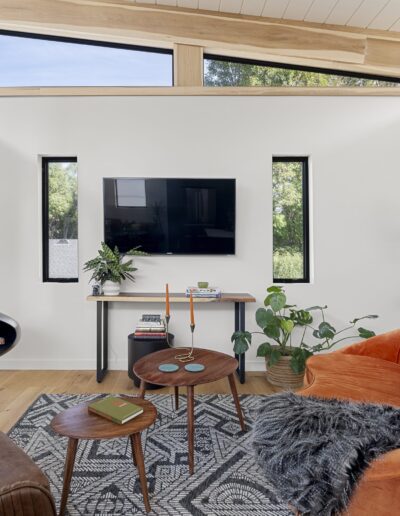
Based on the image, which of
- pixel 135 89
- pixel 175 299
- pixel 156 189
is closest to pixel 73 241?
pixel 156 189

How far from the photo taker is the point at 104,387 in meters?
2.76

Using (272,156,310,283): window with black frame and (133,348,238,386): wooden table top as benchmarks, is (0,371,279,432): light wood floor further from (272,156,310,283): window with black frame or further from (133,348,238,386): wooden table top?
(272,156,310,283): window with black frame

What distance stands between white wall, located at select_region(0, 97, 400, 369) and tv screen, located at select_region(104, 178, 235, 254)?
13 centimetres

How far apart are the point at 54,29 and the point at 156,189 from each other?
186 centimetres

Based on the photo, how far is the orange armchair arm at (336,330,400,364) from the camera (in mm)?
1842

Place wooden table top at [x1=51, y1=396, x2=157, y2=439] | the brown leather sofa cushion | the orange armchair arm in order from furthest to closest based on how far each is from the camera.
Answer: the orange armchair arm
wooden table top at [x1=51, y1=396, x2=157, y2=439]
the brown leather sofa cushion

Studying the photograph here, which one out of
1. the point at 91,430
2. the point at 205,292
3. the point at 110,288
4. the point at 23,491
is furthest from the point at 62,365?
the point at 23,491

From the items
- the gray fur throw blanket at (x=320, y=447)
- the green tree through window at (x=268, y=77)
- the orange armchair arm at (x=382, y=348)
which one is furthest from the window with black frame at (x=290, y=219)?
the gray fur throw blanket at (x=320, y=447)

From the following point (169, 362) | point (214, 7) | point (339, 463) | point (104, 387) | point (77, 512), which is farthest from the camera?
point (214, 7)

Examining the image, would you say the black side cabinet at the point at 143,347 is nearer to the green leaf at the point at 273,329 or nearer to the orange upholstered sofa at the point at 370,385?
the green leaf at the point at 273,329

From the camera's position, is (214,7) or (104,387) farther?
(214,7)

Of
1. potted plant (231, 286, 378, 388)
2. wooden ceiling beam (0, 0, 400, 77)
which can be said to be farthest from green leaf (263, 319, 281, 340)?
wooden ceiling beam (0, 0, 400, 77)

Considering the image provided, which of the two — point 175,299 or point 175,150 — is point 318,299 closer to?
point 175,299

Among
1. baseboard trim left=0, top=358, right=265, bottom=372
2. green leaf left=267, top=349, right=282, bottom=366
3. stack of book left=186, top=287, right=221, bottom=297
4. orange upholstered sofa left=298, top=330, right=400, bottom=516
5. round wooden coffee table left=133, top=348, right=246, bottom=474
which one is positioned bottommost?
baseboard trim left=0, top=358, right=265, bottom=372
